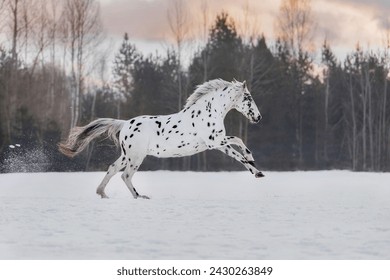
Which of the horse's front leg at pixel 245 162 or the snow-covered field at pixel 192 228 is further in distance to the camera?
the horse's front leg at pixel 245 162

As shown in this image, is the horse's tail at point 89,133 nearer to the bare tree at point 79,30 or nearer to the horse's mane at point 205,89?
the horse's mane at point 205,89

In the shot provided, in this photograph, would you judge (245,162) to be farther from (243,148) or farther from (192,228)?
(192,228)

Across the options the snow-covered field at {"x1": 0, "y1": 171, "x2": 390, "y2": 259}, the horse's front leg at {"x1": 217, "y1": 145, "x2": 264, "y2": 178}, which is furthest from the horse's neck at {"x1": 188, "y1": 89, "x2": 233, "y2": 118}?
the snow-covered field at {"x1": 0, "y1": 171, "x2": 390, "y2": 259}

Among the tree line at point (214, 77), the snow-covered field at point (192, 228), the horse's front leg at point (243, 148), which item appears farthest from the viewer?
the tree line at point (214, 77)

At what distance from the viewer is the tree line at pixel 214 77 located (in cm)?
2172

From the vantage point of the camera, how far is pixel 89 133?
9.00 m

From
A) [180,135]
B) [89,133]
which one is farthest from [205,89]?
[89,133]

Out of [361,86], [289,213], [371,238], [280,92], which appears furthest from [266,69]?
[371,238]

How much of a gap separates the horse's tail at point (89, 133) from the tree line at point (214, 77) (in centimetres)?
1013

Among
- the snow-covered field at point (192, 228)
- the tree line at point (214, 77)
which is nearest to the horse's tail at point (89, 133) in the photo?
the snow-covered field at point (192, 228)

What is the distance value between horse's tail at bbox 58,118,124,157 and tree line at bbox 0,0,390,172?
10.1m

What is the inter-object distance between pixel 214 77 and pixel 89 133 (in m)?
13.8

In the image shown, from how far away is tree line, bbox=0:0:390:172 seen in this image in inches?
855

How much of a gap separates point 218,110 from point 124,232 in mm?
3525
